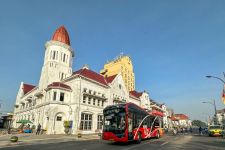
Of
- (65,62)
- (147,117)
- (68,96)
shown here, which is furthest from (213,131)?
(65,62)

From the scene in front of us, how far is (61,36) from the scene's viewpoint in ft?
157

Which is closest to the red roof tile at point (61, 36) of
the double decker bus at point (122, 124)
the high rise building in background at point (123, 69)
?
the double decker bus at point (122, 124)

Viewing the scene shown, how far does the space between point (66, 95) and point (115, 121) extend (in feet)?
75.7

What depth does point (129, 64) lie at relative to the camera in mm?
104062

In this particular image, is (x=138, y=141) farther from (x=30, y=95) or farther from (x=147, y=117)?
(x=30, y=95)

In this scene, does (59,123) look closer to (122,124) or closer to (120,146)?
(122,124)

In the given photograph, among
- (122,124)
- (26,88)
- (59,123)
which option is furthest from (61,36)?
(122,124)

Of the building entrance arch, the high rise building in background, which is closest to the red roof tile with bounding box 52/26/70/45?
the building entrance arch

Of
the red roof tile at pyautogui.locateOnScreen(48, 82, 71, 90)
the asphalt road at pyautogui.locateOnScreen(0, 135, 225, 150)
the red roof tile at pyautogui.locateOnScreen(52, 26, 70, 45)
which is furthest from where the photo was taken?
the red roof tile at pyautogui.locateOnScreen(52, 26, 70, 45)

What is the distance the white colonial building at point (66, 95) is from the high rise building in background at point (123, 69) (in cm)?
4393

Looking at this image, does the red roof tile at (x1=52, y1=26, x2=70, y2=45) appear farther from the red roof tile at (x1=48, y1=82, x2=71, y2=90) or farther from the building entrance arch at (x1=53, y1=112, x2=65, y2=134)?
the building entrance arch at (x1=53, y1=112, x2=65, y2=134)

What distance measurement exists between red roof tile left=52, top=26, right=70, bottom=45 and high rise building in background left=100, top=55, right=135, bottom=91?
153ft

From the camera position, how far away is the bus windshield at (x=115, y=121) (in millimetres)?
16684

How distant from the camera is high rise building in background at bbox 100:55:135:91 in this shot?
96.5 m
